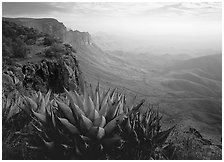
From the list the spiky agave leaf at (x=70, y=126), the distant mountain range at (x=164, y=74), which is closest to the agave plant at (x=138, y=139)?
the spiky agave leaf at (x=70, y=126)

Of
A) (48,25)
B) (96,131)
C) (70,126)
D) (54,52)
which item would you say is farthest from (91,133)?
(48,25)

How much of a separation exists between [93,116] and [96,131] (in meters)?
0.14

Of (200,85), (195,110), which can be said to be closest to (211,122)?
(195,110)

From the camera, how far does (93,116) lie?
96.3 inches

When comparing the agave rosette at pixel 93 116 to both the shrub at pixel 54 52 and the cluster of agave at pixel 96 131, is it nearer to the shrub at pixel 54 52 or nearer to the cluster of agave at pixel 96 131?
the cluster of agave at pixel 96 131

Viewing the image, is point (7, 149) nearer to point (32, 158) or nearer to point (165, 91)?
point (32, 158)

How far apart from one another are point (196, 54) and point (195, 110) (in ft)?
267

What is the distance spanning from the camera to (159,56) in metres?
160

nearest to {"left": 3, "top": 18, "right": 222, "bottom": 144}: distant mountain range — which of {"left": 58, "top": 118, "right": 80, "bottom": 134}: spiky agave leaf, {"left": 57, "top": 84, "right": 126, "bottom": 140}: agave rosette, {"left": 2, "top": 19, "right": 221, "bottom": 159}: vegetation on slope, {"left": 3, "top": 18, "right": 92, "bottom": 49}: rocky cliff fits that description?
{"left": 3, "top": 18, "right": 92, "bottom": 49}: rocky cliff

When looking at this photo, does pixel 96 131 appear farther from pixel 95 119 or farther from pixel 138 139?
pixel 138 139

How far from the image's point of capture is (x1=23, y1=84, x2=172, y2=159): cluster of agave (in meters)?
2.39

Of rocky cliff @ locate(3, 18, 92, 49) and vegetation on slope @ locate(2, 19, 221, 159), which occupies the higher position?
rocky cliff @ locate(3, 18, 92, 49)

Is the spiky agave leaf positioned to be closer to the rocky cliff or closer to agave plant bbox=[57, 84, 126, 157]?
agave plant bbox=[57, 84, 126, 157]

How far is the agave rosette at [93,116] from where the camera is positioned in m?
2.38
